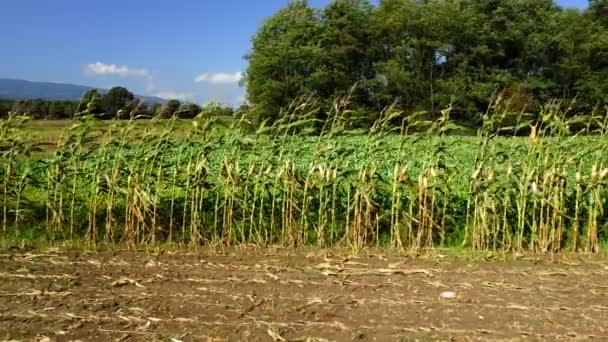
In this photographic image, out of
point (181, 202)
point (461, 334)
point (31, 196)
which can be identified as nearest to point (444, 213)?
point (461, 334)

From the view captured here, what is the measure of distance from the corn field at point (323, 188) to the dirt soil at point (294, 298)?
0.69 metres

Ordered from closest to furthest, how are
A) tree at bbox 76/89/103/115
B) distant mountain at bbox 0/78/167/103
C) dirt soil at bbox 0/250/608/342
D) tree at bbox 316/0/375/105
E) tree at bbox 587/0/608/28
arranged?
dirt soil at bbox 0/250/608/342
tree at bbox 76/89/103/115
distant mountain at bbox 0/78/167/103
tree at bbox 316/0/375/105
tree at bbox 587/0/608/28

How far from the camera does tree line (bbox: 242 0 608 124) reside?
155ft

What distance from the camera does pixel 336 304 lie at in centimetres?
497

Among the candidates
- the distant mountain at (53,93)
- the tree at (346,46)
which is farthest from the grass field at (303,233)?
the tree at (346,46)

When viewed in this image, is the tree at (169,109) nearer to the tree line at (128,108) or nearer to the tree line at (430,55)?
the tree line at (128,108)

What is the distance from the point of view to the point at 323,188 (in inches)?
298

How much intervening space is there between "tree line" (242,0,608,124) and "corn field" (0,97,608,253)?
126 feet

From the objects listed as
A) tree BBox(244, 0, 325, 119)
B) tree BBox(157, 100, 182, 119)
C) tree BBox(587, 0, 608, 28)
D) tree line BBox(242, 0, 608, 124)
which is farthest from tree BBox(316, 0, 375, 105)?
tree BBox(157, 100, 182, 119)

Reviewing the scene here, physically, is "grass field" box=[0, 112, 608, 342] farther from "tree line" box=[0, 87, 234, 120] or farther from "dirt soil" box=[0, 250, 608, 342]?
"tree line" box=[0, 87, 234, 120]

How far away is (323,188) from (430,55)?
44.9m

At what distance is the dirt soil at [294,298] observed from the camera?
434 centimetres

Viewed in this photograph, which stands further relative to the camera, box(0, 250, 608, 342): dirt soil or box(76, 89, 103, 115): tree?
box(76, 89, 103, 115): tree

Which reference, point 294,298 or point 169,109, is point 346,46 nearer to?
point 169,109
